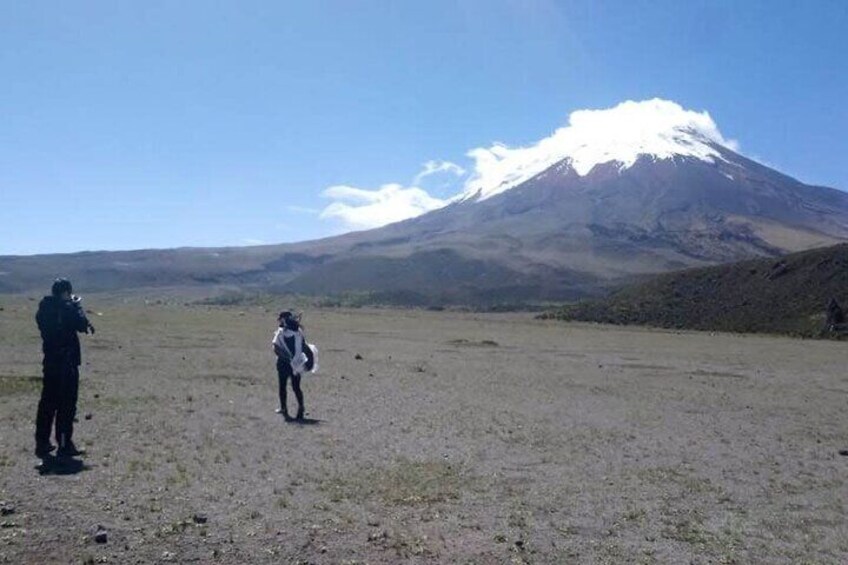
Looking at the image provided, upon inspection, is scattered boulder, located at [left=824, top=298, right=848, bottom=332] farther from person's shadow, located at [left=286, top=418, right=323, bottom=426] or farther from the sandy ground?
person's shadow, located at [left=286, top=418, right=323, bottom=426]

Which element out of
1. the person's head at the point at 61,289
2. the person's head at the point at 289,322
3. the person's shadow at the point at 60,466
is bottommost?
the person's shadow at the point at 60,466

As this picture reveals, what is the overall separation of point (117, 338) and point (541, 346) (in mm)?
19892

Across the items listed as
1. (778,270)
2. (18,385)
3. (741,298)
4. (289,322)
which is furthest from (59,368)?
(778,270)

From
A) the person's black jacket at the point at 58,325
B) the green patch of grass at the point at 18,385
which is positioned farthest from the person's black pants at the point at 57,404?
the green patch of grass at the point at 18,385

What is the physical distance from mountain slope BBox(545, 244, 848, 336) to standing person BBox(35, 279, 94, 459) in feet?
178

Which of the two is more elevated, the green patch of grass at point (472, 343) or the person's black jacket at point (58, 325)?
the person's black jacket at point (58, 325)

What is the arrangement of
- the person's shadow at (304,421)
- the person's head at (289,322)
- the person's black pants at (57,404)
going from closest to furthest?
1. the person's black pants at (57,404)
2. the person's shadow at (304,421)
3. the person's head at (289,322)

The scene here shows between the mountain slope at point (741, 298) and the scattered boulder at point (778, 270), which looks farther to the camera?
the scattered boulder at point (778, 270)

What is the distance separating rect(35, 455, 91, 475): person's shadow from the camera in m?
9.67

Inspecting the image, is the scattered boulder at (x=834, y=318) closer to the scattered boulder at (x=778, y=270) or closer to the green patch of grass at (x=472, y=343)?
the scattered boulder at (x=778, y=270)

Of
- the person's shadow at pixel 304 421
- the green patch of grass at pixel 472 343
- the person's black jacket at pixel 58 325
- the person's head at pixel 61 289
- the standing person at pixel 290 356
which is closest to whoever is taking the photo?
the person's black jacket at pixel 58 325

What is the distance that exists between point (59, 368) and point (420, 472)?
15.6 feet

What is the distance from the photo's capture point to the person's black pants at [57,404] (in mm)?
10523

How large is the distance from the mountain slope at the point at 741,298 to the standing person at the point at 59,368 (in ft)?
178
